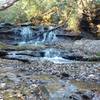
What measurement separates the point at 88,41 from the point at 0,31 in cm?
727

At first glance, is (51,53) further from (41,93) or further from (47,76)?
(41,93)

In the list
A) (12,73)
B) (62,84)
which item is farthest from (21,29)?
(62,84)

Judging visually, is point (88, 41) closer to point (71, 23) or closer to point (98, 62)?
point (71, 23)

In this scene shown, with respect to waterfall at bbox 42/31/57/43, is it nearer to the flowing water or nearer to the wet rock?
the flowing water

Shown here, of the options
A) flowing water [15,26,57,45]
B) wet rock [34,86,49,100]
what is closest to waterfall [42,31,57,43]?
flowing water [15,26,57,45]

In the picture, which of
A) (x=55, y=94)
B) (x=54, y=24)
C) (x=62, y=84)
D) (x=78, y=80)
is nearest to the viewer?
(x=55, y=94)

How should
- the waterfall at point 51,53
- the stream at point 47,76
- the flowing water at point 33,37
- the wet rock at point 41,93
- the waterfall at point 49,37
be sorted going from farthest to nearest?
the waterfall at point 49,37 → the flowing water at point 33,37 → the waterfall at point 51,53 → the stream at point 47,76 → the wet rock at point 41,93

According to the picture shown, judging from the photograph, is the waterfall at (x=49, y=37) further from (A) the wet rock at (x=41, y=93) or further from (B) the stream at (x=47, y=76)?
(A) the wet rock at (x=41, y=93)

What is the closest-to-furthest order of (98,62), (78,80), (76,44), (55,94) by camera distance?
1. (55,94)
2. (78,80)
3. (98,62)
4. (76,44)

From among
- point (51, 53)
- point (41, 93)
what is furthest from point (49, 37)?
point (41, 93)

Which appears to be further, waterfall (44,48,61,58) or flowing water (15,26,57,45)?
flowing water (15,26,57,45)

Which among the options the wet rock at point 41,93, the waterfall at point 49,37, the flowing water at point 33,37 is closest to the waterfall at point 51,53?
the flowing water at point 33,37

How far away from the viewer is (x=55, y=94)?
865 cm

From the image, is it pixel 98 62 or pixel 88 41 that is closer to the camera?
pixel 98 62
